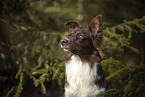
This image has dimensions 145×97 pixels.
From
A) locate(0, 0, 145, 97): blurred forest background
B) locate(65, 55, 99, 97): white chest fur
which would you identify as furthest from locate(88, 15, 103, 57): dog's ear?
locate(0, 0, 145, 97): blurred forest background

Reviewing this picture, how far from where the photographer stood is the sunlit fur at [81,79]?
7.44ft

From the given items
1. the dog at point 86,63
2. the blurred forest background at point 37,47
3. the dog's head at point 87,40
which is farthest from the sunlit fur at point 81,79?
the blurred forest background at point 37,47

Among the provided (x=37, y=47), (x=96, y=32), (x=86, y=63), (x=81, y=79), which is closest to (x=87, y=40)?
(x=96, y=32)

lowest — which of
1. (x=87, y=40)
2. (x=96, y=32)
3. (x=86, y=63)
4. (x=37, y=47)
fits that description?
(x=86, y=63)

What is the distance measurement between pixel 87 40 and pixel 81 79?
0.74m

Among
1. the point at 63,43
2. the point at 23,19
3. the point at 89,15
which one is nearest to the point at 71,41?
the point at 63,43

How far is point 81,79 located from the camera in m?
2.31

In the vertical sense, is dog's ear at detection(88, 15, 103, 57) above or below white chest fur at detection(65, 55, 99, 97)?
above

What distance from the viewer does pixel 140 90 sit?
5.07ft

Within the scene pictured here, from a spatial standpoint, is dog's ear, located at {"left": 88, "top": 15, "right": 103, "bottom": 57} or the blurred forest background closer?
dog's ear, located at {"left": 88, "top": 15, "right": 103, "bottom": 57}

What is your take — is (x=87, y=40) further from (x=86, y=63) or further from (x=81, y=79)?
(x=81, y=79)

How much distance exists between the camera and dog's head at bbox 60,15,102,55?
2.23 m

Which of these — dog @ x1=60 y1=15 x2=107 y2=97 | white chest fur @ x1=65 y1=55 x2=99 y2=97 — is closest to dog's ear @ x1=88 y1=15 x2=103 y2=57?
dog @ x1=60 y1=15 x2=107 y2=97

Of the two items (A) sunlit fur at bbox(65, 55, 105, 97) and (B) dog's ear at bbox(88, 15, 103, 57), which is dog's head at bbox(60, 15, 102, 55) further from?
(A) sunlit fur at bbox(65, 55, 105, 97)
